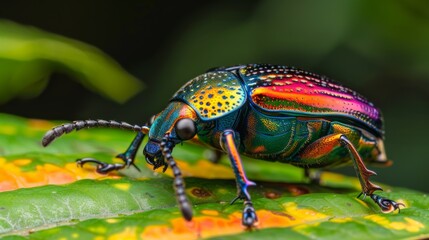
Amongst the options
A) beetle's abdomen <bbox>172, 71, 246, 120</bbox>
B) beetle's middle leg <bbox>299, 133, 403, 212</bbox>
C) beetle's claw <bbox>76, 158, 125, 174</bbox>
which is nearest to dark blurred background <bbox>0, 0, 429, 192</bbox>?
beetle's middle leg <bbox>299, 133, 403, 212</bbox>

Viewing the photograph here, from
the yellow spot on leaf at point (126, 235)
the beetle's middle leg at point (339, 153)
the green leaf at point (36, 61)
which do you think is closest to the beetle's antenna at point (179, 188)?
the yellow spot on leaf at point (126, 235)

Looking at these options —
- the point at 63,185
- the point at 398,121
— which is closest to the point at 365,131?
the point at 63,185

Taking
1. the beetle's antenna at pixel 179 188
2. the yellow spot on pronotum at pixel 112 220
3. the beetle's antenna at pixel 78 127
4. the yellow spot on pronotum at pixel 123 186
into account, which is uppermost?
the beetle's antenna at pixel 78 127

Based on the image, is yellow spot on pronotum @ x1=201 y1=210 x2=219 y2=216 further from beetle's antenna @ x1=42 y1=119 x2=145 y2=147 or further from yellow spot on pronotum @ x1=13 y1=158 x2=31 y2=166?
yellow spot on pronotum @ x1=13 y1=158 x2=31 y2=166

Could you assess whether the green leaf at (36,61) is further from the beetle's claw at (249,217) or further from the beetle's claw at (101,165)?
the beetle's claw at (249,217)

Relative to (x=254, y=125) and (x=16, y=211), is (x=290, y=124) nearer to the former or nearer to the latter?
(x=254, y=125)

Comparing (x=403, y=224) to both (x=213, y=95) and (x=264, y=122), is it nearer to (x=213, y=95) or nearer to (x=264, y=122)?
(x=264, y=122)
